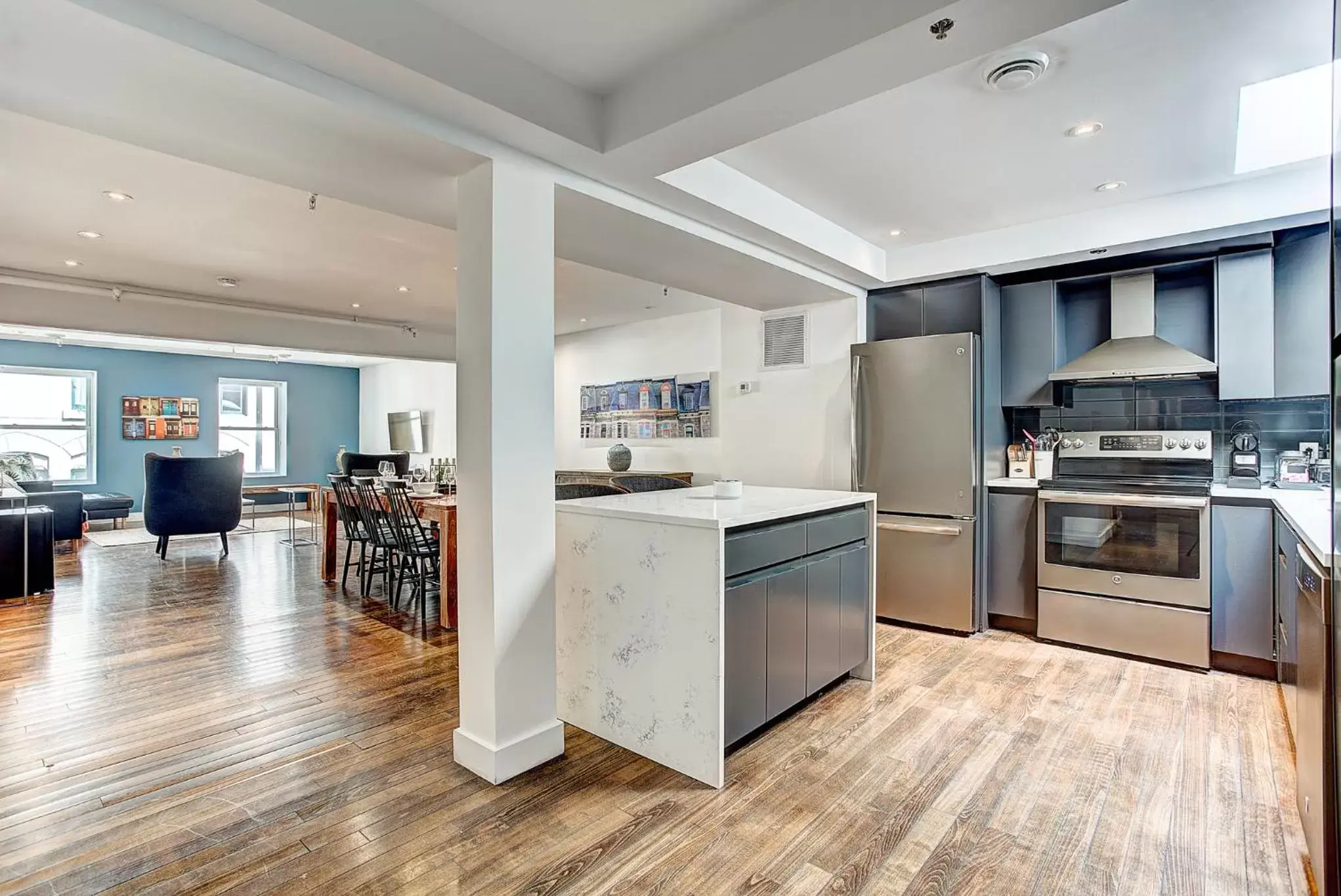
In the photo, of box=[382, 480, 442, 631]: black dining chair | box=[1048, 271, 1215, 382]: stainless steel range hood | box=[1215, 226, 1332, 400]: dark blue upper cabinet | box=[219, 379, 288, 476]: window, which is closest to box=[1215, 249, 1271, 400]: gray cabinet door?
box=[1215, 226, 1332, 400]: dark blue upper cabinet

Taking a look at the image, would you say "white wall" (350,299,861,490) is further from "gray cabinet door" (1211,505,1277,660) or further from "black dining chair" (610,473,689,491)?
"gray cabinet door" (1211,505,1277,660)

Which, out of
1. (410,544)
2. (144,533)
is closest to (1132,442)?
(410,544)

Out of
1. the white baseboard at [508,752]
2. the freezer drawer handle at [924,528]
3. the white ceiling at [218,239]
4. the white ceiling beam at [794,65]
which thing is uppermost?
the white ceiling at [218,239]

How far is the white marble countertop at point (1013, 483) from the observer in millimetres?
3918

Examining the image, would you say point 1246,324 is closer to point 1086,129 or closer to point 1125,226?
point 1125,226

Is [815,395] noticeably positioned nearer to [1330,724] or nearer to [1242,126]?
[1242,126]

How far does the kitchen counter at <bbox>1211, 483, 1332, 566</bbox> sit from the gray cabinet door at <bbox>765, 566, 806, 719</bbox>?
155 cm

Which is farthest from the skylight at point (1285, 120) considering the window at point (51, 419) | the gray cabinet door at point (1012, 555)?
the window at point (51, 419)

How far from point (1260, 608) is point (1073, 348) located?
1.73 m

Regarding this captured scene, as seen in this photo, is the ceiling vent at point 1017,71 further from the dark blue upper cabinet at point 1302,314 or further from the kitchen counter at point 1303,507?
the dark blue upper cabinet at point 1302,314

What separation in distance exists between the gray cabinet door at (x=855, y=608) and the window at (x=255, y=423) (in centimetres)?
1025

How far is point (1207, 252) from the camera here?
11.5 feet

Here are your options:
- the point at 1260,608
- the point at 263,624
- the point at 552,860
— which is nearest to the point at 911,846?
the point at 552,860

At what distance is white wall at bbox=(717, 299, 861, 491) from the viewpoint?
14.9 ft
